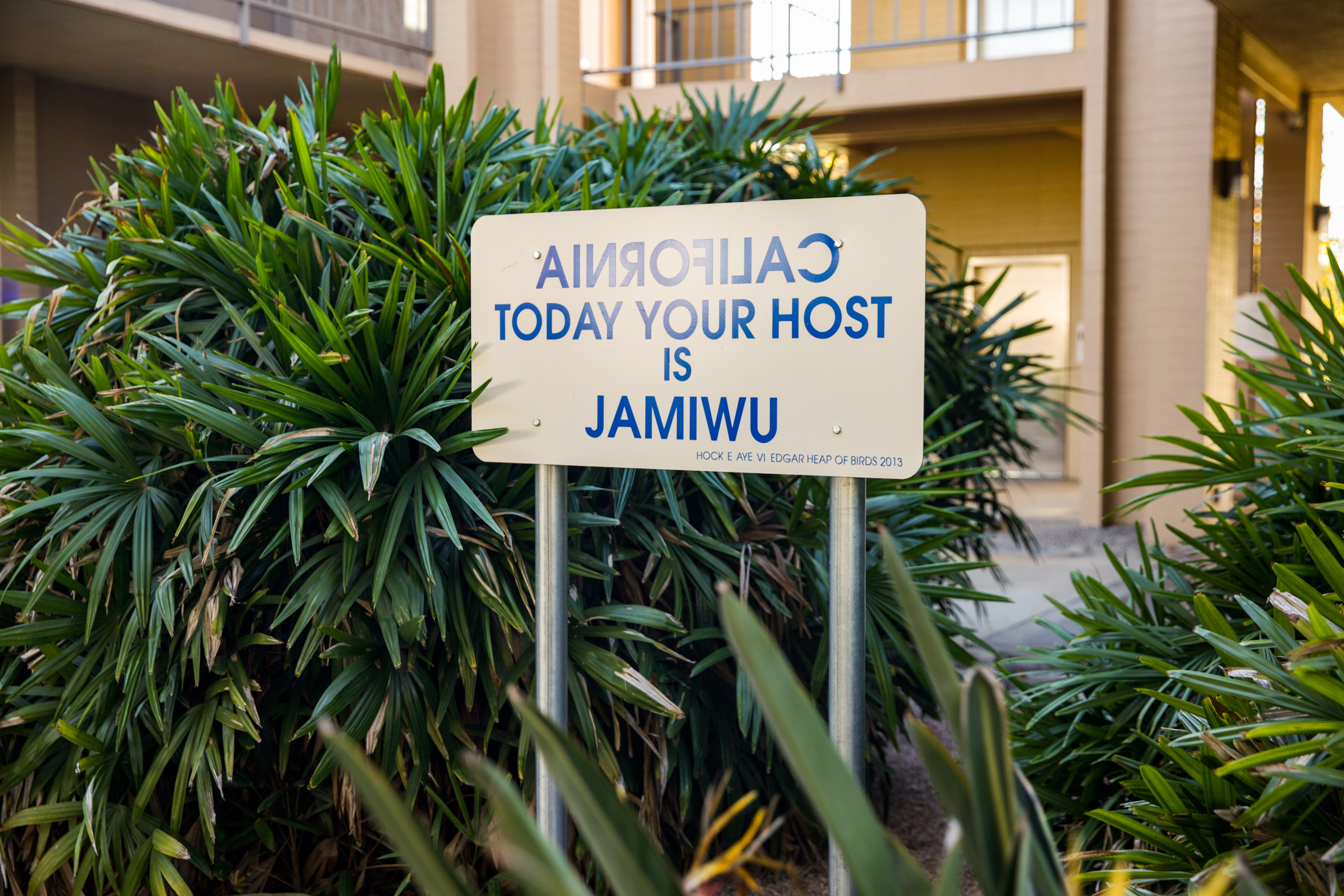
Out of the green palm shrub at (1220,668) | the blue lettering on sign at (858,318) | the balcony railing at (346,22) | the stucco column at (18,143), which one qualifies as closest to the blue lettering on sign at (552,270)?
the blue lettering on sign at (858,318)

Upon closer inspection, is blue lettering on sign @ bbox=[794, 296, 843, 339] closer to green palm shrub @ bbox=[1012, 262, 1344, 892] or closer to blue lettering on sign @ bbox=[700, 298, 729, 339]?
blue lettering on sign @ bbox=[700, 298, 729, 339]

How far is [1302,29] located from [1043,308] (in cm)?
604

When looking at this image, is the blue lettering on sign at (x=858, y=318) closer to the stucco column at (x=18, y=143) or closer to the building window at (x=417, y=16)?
the stucco column at (x=18, y=143)

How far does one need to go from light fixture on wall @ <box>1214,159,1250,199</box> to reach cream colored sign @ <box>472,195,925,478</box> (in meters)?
8.71

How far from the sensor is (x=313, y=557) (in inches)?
91.0

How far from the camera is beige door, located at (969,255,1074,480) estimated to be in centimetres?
1391

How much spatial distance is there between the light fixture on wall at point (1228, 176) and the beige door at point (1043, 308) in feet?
14.8

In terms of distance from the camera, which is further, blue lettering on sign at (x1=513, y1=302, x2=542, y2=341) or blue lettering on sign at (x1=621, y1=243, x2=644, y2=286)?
blue lettering on sign at (x1=513, y1=302, x2=542, y2=341)

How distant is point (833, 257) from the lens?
1.67 meters

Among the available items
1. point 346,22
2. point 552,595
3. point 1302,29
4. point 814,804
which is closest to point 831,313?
point 552,595

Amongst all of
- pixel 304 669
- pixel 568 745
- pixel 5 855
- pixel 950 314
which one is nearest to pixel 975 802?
pixel 568 745

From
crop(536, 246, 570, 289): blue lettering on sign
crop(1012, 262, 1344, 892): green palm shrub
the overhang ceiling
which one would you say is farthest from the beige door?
crop(536, 246, 570, 289): blue lettering on sign

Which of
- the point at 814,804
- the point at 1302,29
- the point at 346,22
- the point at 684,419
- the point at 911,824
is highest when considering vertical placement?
the point at 346,22

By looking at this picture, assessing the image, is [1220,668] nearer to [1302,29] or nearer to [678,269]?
[678,269]
